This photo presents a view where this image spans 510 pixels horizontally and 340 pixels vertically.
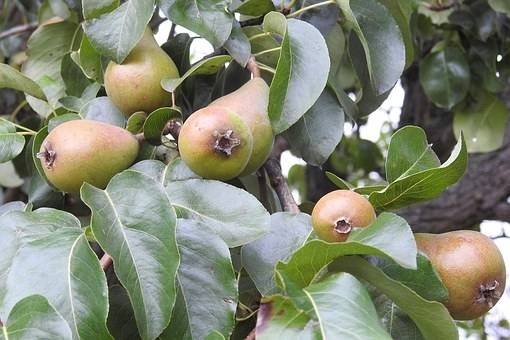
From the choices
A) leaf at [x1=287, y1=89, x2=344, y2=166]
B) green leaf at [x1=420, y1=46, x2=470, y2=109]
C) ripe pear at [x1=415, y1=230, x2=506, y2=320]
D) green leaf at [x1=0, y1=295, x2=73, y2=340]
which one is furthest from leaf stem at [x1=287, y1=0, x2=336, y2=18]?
green leaf at [x1=420, y1=46, x2=470, y2=109]

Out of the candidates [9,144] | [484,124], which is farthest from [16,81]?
[484,124]

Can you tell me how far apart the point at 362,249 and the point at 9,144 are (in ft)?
1.40

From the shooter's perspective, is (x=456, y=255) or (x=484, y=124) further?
(x=484, y=124)

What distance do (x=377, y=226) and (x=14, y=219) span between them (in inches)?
11.9

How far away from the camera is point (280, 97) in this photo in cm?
71

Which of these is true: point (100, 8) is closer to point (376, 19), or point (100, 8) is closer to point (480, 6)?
point (376, 19)

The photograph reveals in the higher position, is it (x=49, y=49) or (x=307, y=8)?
(x=307, y=8)

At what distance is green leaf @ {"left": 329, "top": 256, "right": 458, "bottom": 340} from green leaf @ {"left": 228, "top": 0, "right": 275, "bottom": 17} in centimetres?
34

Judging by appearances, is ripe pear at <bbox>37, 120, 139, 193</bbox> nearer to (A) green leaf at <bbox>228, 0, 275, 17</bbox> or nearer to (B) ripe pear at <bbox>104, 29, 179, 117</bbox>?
(B) ripe pear at <bbox>104, 29, 179, 117</bbox>

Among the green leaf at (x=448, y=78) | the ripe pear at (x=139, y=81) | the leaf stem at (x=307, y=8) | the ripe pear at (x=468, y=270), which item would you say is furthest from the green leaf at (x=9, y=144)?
the green leaf at (x=448, y=78)

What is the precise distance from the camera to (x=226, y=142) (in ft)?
2.14

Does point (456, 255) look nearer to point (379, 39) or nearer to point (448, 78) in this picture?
point (379, 39)

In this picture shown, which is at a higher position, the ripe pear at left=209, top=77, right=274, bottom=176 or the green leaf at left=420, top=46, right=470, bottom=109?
the ripe pear at left=209, top=77, right=274, bottom=176

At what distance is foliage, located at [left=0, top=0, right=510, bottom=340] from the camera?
1.84 ft
